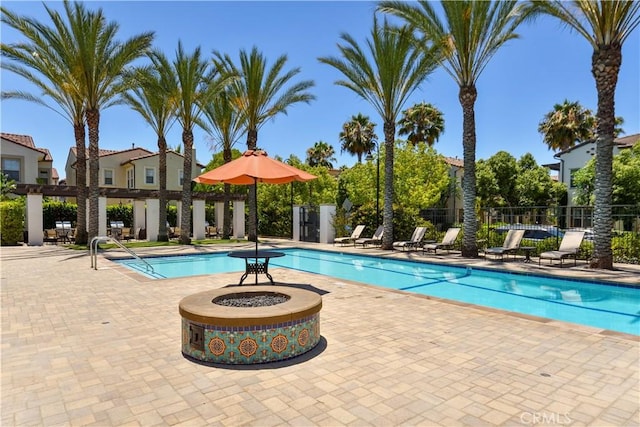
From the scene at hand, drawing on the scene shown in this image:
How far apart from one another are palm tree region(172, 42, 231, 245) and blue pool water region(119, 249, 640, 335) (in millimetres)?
4977

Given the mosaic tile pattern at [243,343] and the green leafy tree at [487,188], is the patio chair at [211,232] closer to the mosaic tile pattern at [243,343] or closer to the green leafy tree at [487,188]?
the mosaic tile pattern at [243,343]

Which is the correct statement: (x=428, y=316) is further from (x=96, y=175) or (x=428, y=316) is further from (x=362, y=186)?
(x=362, y=186)

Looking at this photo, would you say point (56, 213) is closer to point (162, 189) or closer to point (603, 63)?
point (162, 189)

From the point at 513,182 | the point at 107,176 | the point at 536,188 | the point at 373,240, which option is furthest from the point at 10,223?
the point at 513,182

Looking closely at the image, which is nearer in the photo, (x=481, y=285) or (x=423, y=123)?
(x=481, y=285)

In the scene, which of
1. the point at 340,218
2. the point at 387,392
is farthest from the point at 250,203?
the point at 387,392

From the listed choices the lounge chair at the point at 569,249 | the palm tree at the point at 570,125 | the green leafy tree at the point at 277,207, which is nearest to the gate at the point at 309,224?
the green leafy tree at the point at 277,207

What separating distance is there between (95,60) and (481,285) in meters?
18.5

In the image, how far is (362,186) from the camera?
28500 millimetres

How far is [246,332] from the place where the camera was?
4.80 metres

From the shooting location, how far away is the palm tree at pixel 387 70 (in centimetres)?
1661

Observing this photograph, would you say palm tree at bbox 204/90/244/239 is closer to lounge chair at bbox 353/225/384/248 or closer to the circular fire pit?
lounge chair at bbox 353/225/384/248

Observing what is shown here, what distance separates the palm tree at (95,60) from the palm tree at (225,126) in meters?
5.54

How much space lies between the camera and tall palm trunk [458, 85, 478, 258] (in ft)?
52.1
